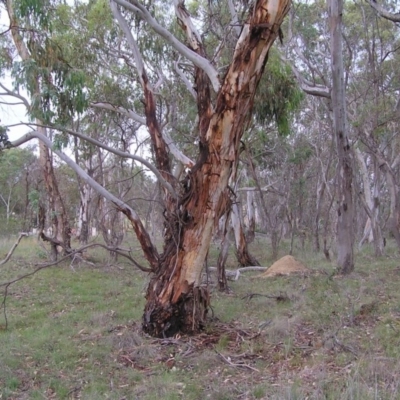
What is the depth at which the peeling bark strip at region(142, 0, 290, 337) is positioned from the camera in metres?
5.89

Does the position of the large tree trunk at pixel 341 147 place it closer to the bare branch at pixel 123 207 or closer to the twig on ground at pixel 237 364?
the bare branch at pixel 123 207

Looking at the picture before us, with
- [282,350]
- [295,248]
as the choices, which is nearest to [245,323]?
[282,350]

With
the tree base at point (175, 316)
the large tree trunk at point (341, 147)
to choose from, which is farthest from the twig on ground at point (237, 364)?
the large tree trunk at point (341, 147)

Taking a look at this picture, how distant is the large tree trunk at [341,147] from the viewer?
995cm

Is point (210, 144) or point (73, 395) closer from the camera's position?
point (73, 395)

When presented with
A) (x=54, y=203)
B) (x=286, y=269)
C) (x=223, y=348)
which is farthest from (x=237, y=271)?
(x=223, y=348)

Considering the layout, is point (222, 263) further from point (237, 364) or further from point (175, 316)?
point (237, 364)

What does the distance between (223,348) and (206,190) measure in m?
1.91

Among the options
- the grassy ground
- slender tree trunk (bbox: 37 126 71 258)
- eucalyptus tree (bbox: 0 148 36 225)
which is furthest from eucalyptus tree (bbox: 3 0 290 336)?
eucalyptus tree (bbox: 0 148 36 225)

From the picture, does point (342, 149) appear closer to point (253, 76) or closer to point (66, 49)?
point (253, 76)

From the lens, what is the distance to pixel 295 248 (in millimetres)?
20594

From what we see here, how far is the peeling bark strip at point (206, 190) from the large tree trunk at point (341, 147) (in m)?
4.44

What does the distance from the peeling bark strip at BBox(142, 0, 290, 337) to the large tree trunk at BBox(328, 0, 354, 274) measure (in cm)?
444

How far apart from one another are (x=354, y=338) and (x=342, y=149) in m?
5.58
